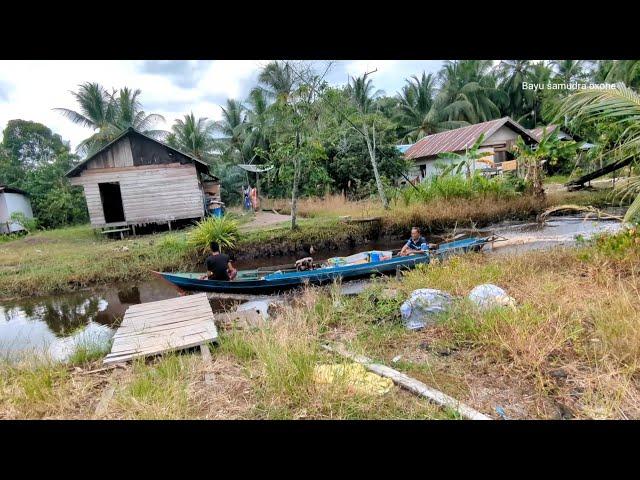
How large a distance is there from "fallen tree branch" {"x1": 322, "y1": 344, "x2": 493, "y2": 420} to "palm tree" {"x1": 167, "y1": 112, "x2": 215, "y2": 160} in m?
20.5

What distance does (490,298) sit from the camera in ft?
12.0

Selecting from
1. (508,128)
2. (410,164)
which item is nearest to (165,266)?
(410,164)

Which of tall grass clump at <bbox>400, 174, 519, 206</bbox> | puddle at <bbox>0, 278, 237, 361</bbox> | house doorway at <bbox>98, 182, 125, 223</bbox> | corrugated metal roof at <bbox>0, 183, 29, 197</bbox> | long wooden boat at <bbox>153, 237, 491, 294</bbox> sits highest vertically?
corrugated metal roof at <bbox>0, 183, 29, 197</bbox>

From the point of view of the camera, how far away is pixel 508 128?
18312 millimetres

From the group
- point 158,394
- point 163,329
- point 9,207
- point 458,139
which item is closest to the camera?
point 158,394

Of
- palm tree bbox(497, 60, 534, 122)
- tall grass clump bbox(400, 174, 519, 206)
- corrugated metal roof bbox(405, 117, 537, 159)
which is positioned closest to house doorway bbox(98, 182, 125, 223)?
tall grass clump bbox(400, 174, 519, 206)

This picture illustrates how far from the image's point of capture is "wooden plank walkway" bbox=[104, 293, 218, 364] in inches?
156

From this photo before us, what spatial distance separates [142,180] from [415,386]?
1315 centimetres

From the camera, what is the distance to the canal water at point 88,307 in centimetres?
627

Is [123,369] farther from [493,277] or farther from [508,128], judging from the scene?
[508,128]

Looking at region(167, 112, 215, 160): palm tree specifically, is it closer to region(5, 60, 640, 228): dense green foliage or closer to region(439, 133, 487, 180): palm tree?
region(5, 60, 640, 228): dense green foliage

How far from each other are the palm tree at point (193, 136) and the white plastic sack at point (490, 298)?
20285 mm

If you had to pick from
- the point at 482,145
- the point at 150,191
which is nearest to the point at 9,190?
the point at 150,191

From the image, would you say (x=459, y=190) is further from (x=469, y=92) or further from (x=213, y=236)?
(x=469, y=92)
